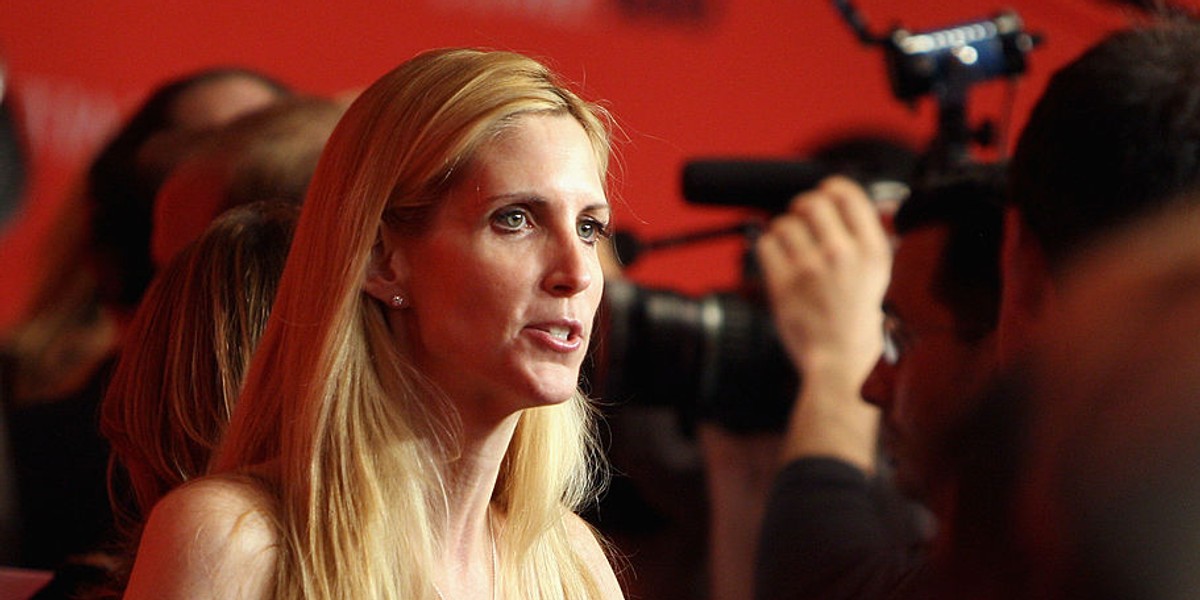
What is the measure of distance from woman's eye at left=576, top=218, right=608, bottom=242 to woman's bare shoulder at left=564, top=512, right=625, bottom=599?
308 mm

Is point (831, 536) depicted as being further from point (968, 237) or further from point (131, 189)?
point (131, 189)

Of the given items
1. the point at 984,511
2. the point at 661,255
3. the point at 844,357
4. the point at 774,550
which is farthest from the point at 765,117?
the point at 984,511

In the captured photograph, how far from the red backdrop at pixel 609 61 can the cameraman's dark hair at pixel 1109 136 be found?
124 centimetres

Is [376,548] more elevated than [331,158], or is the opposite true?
[331,158]

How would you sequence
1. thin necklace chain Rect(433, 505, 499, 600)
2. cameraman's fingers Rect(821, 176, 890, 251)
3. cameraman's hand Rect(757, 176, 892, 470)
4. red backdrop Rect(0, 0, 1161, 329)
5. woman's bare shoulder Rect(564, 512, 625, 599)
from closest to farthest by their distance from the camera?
thin necklace chain Rect(433, 505, 499, 600) → woman's bare shoulder Rect(564, 512, 625, 599) → cameraman's hand Rect(757, 176, 892, 470) → cameraman's fingers Rect(821, 176, 890, 251) → red backdrop Rect(0, 0, 1161, 329)

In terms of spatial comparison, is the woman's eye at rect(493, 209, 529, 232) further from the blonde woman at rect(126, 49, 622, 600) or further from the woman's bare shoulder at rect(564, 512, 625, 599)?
the woman's bare shoulder at rect(564, 512, 625, 599)

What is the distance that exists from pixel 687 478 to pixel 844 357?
0.45 m

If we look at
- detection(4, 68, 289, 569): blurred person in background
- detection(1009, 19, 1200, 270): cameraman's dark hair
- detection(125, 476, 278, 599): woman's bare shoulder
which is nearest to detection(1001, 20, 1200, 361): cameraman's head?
detection(1009, 19, 1200, 270): cameraman's dark hair

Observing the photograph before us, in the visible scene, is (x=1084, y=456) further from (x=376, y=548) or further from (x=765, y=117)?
(x=765, y=117)

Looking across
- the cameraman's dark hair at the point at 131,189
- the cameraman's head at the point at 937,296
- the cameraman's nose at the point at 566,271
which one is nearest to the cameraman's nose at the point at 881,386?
the cameraman's head at the point at 937,296

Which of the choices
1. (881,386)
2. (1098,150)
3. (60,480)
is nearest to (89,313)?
(60,480)

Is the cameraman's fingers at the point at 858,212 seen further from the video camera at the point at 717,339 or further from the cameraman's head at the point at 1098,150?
the cameraman's head at the point at 1098,150

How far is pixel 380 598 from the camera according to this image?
121 centimetres

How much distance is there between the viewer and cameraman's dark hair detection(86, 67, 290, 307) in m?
2.25
